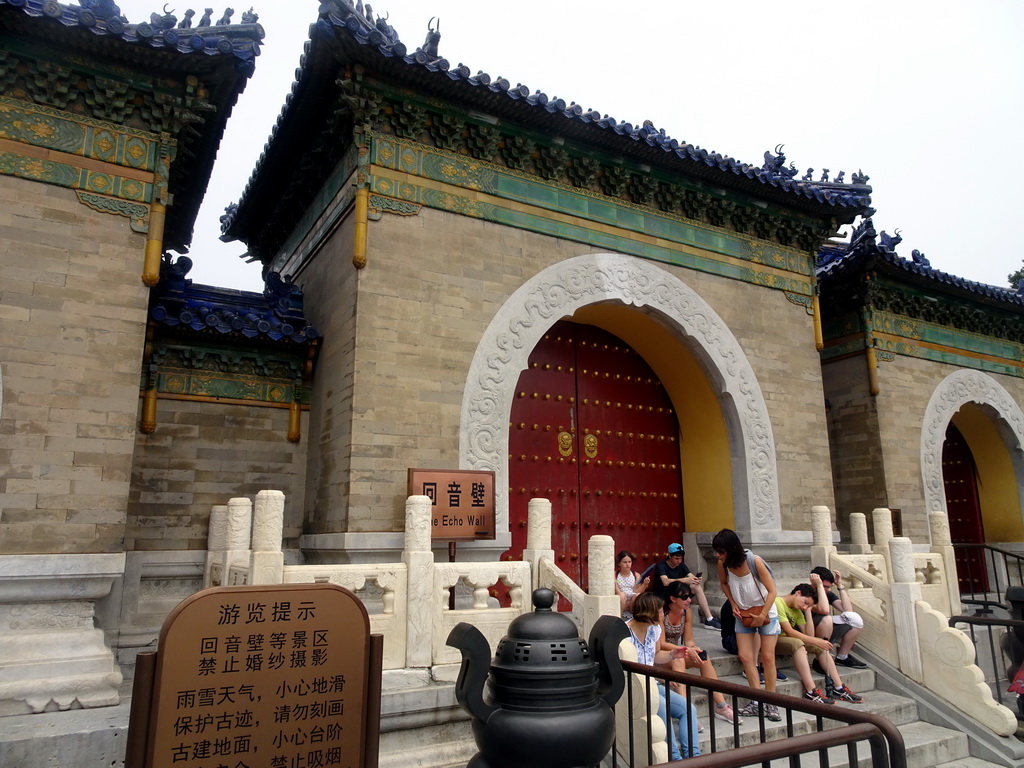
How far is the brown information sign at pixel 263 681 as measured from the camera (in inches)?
95.6

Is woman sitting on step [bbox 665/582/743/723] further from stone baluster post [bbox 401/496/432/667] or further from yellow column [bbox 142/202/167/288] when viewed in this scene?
yellow column [bbox 142/202/167/288]

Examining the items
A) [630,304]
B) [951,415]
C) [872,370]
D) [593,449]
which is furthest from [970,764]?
[951,415]

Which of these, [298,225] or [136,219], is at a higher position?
[298,225]

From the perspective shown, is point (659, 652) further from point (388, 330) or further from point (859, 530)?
point (859, 530)

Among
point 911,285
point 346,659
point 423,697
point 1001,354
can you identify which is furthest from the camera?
point 1001,354

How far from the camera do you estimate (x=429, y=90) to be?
7.18m

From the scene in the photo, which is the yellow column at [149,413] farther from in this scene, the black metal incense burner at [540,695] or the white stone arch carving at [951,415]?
the white stone arch carving at [951,415]

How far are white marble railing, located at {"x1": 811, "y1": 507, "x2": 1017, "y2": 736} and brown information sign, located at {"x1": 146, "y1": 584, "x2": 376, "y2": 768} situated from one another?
5508 millimetres

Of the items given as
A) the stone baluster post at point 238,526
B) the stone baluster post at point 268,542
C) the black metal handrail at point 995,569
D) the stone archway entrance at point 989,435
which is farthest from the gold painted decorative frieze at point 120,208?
the black metal handrail at point 995,569

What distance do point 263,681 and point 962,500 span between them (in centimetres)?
1334

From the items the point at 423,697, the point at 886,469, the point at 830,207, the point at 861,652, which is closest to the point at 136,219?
the point at 423,697

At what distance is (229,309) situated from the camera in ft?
24.5

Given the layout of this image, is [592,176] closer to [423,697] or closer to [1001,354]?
[423,697]

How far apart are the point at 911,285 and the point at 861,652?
257 inches
